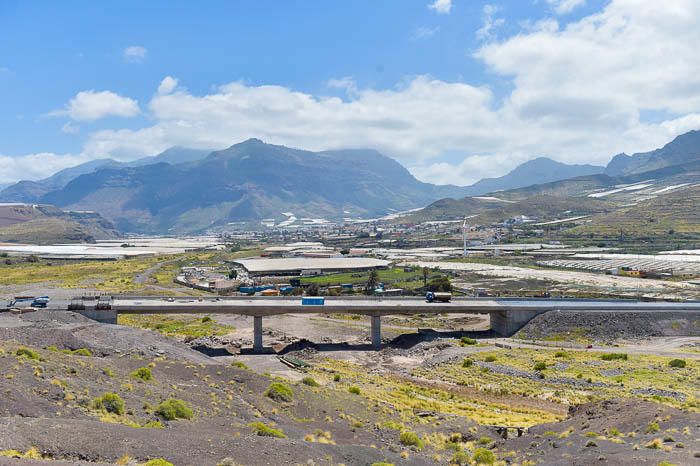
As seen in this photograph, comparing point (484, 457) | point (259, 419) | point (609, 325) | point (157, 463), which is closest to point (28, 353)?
point (259, 419)

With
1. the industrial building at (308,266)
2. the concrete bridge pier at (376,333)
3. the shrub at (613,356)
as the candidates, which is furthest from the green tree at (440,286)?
the shrub at (613,356)

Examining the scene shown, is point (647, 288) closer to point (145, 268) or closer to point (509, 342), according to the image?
point (509, 342)

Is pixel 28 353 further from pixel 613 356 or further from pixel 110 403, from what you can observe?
pixel 613 356

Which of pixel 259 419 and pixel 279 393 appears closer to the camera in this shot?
pixel 259 419

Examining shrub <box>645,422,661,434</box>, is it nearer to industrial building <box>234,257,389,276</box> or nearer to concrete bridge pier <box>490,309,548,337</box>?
concrete bridge pier <box>490,309,548,337</box>

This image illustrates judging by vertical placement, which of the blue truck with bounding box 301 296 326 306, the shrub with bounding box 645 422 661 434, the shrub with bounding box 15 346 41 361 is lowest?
the shrub with bounding box 645 422 661 434

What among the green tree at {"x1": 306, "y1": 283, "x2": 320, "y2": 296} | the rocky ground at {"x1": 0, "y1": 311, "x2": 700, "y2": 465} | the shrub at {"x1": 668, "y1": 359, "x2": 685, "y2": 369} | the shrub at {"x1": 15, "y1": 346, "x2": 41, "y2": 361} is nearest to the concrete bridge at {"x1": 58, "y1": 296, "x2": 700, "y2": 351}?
the rocky ground at {"x1": 0, "y1": 311, "x2": 700, "y2": 465}
